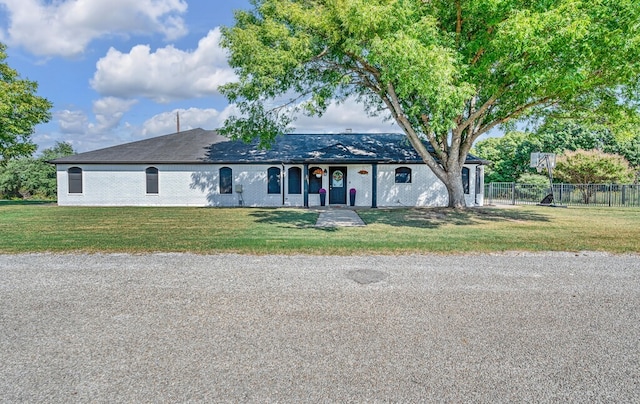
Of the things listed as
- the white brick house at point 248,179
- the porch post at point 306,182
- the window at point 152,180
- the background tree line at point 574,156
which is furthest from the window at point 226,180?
the background tree line at point 574,156

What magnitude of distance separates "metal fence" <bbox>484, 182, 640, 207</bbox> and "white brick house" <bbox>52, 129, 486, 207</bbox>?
234 inches

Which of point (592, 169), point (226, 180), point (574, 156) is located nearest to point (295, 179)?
point (226, 180)

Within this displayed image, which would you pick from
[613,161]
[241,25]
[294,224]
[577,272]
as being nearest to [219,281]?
[577,272]

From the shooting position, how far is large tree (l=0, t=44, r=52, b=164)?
21438 mm

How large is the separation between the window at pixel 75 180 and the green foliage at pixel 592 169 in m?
32.4

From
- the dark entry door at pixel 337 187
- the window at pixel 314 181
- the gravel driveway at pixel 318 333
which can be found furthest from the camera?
the window at pixel 314 181

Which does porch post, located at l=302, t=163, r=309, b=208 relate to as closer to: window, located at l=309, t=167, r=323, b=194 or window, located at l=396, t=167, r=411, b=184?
window, located at l=309, t=167, r=323, b=194

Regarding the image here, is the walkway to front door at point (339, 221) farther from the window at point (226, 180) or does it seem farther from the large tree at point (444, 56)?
the window at point (226, 180)

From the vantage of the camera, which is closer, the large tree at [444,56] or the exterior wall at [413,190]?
the large tree at [444,56]

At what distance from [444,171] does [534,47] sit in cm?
697

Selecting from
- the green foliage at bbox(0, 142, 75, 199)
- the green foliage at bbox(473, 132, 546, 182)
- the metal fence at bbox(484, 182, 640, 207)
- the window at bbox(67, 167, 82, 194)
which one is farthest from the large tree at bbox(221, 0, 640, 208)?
the green foliage at bbox(0, 142, 75, 199)

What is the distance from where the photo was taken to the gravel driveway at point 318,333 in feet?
9.07

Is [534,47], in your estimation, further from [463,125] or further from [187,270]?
[187,270]

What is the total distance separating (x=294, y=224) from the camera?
12180 mm
